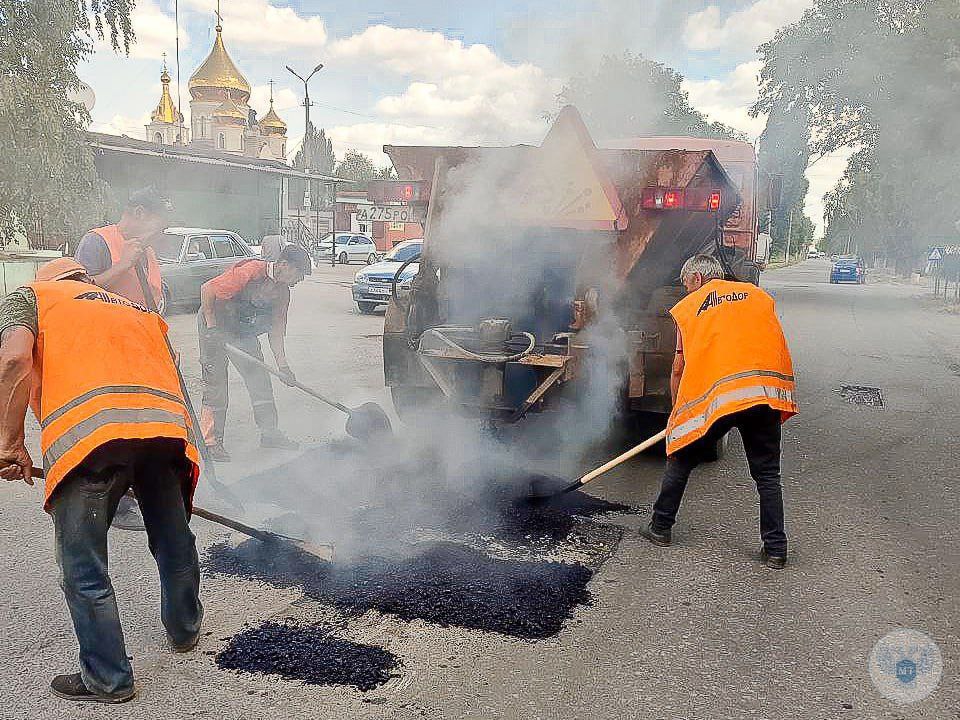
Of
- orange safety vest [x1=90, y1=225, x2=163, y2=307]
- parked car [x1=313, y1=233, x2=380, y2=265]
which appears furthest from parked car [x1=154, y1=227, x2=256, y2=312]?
parked car [x1=313, y1=233, x2=380, y2=265]

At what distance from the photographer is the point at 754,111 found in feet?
77.9

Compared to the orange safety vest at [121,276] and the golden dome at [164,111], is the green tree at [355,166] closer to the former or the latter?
the golden dome at [164,111]

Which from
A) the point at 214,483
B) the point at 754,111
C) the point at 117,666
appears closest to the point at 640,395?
the point at 214,483

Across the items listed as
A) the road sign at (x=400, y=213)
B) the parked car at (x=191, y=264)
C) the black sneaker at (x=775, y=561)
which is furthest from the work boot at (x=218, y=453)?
the parked car at (x=191, y=264)

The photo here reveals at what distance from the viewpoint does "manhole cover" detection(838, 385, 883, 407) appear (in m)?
8.23

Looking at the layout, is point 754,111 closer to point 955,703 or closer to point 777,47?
point 777,47

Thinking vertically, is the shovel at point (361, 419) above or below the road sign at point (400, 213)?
below

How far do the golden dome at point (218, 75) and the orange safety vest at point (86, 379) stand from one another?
53396 mm

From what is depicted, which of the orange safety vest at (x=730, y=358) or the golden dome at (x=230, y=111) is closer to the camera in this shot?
the orange safety vest at (x=730, y=358)

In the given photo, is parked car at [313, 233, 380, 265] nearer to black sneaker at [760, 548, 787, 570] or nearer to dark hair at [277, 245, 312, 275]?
dark hair at [277, 245, 312, 275]

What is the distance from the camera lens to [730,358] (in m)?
3.84

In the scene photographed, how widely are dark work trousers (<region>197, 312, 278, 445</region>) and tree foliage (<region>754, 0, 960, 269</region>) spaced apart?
61.1 feet

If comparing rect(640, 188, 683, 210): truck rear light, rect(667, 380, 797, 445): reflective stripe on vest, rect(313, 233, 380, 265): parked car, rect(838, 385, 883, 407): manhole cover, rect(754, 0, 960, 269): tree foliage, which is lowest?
rect(313, 233, 380, 265): parked car

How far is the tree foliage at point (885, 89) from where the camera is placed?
1928 centimetres
